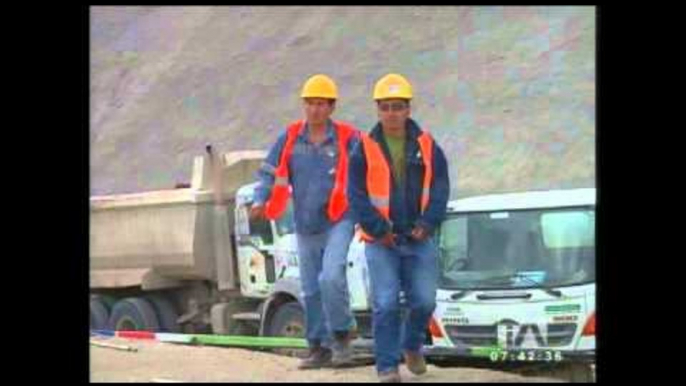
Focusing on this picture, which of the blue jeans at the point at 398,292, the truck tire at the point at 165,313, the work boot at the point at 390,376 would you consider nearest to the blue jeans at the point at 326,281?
the blue jeans at the point at 398,292

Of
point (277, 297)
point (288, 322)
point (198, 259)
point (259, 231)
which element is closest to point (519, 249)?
point (288, 322)

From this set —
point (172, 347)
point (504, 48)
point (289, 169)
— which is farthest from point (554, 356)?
point (504, 48)

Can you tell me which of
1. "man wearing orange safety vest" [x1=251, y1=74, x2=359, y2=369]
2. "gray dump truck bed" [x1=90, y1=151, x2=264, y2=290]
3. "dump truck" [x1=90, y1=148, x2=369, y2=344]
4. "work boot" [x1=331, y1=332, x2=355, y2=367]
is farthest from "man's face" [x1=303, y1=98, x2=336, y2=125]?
"gray dump truck bed" [x1=90, y1=151, x2=264, y2=290]

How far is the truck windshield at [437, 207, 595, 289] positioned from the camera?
989cm

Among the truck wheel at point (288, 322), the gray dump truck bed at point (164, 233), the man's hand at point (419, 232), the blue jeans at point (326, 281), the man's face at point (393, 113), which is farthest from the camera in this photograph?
the gray dump truck bed at point (164, 233)

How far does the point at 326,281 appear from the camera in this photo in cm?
873

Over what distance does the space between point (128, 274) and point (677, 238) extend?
303 inches

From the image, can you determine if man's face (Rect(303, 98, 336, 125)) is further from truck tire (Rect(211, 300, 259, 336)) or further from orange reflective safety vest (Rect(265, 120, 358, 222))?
truck tire (Rect(211, 300, 259, 336))

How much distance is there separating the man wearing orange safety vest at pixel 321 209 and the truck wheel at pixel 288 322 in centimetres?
243

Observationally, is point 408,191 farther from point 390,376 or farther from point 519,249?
point 519,249

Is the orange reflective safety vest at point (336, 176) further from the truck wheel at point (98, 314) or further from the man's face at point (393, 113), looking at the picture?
the truck wheel at point (98, 314)

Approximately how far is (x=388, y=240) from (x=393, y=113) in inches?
32.9

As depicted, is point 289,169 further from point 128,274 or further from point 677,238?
point 128,274

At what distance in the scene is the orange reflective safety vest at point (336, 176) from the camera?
8.84m
